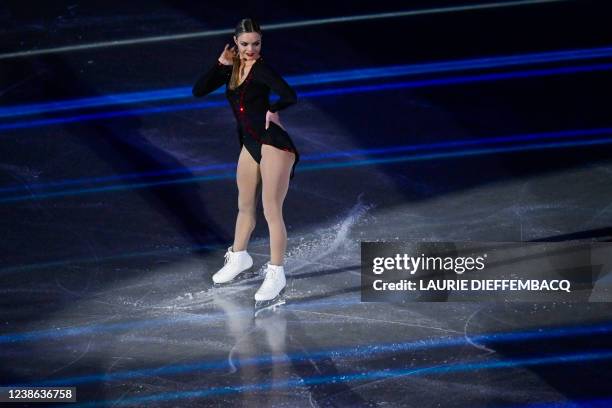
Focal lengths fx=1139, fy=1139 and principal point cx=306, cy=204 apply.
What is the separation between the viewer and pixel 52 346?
612cm

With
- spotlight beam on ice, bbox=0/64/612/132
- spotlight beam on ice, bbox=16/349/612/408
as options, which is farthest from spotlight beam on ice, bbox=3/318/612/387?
spotlight beam on ice, bbox=0/64/612/132

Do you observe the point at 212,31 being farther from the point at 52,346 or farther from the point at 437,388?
the point at 437,388

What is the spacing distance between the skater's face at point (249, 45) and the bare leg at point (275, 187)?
531 mm

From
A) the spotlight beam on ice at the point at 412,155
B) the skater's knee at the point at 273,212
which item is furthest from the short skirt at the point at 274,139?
the spotlight beam on ice at the point at 412,155

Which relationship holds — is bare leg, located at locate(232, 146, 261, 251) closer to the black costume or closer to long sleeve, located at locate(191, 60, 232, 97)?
the black costume

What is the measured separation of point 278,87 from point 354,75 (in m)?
3.58

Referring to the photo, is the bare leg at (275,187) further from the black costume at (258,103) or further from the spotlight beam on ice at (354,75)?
the spotlight beam on ice at (354,75)

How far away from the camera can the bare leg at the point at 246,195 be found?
6840mm

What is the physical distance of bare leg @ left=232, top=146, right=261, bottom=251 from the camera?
269 inches

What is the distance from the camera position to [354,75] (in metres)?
9.96

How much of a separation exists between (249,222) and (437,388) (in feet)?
6.37

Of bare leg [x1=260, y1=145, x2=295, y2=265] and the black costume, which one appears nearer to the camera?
the black costume

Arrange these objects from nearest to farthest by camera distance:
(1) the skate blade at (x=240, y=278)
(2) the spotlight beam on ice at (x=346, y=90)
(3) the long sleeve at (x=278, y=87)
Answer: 1. (3) the long sleeve at (x=278, y=87)
2. (1) the skate blade at (x=240, y=278)
3. (2) the spotlight beam on ice at (x=346, y=90)

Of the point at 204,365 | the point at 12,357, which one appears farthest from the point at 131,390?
the point at 12,357
